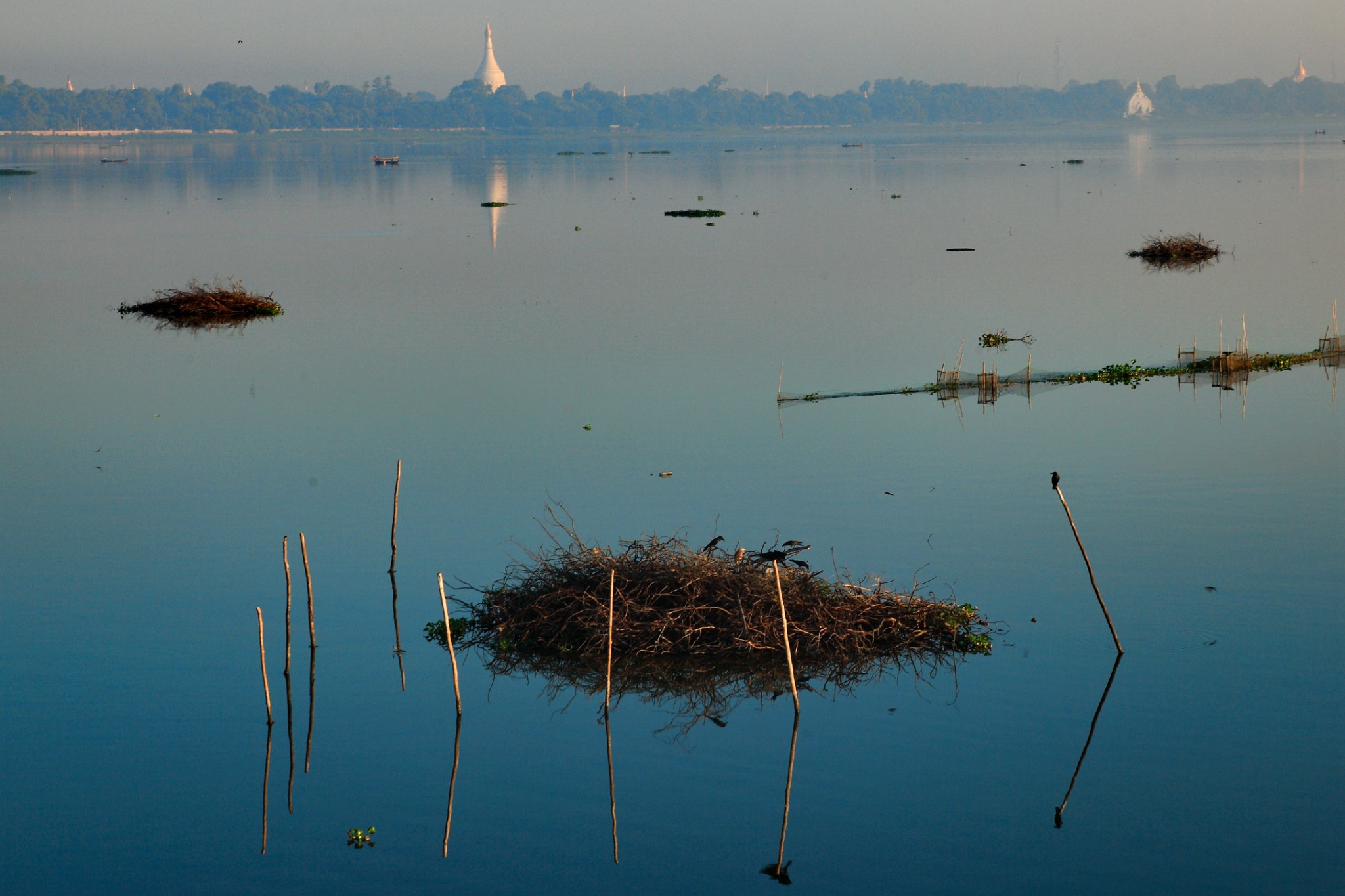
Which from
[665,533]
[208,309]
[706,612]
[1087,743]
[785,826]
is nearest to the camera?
[785,826]

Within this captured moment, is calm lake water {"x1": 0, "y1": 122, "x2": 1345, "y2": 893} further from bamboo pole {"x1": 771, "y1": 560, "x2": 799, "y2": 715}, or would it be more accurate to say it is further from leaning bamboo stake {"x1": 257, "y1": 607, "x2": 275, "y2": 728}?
bamboo pole {"x1": 771, "y1": 560, "x2": 799, "y2": 715}

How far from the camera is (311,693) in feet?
56.7

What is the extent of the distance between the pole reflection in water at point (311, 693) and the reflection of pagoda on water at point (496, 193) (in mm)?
60177

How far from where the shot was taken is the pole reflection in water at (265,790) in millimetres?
13930

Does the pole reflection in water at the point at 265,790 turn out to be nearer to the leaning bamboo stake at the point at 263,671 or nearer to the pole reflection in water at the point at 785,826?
the leaning bamboo stake at the point at 263,671

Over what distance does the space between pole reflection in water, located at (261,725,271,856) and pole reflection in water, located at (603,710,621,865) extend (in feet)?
11.7

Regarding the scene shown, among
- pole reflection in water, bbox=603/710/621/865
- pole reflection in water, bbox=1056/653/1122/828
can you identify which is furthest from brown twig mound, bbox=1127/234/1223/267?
pole reflection in water, bbox=603/710/621/865

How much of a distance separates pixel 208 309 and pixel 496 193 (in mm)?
77533

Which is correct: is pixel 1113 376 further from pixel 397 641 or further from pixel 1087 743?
pixel 397 641

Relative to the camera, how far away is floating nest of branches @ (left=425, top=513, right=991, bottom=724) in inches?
667

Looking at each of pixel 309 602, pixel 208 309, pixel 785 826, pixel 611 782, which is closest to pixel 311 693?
pixel 309 602

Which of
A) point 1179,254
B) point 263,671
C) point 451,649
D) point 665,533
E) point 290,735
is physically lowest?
point 290,735

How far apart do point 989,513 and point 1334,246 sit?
57.3 metres

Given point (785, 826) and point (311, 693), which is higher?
point (311, 693)
